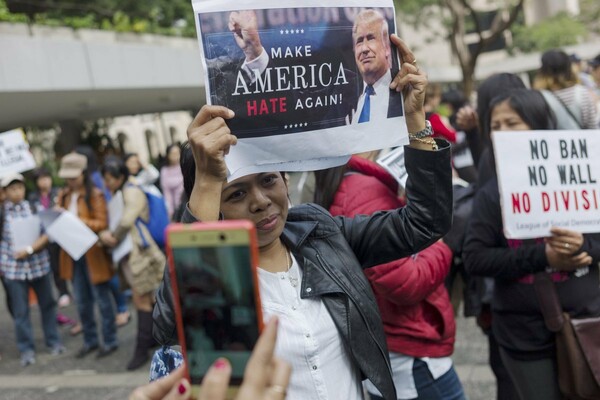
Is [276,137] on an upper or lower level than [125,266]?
upper

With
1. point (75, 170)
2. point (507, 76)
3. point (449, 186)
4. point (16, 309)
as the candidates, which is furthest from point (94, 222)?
point (449, 186)

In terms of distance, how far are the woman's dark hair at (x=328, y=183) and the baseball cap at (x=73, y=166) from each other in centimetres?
433

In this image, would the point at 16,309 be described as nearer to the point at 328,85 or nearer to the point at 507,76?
the point at 507,76

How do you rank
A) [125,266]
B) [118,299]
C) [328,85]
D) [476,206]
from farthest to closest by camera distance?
[118,299] < [125,266] < [476,206] < [328,85]

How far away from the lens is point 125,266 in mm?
6859

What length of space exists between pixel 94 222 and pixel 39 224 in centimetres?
61

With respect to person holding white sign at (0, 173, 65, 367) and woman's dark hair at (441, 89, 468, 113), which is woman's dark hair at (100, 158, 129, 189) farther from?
woman's dark hair at (441, 89, 468, 113)

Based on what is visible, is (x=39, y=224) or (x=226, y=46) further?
(x=39, y=224)

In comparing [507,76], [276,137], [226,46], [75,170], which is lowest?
[75,170]

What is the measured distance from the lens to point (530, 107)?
10.6ft

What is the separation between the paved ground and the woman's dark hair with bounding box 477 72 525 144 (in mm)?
1992

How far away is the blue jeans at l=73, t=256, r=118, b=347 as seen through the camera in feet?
22.8

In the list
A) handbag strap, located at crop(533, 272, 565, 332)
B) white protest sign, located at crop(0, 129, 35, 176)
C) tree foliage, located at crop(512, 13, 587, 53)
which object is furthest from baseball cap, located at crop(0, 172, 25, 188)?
tree foliage, located at crop(512, 13, 587, 53)

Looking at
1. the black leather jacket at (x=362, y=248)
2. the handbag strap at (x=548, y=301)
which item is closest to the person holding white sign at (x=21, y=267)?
the handbag strap at (x=548, y=301)
